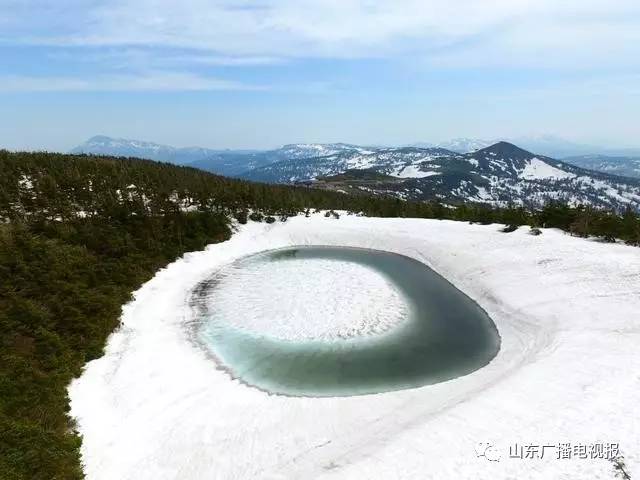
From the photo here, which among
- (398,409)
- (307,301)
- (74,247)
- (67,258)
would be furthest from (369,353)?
(74,247)

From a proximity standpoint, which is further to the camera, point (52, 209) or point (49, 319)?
point (52, 209)

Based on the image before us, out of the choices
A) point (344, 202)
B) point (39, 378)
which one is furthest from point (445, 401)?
point (344, 202)

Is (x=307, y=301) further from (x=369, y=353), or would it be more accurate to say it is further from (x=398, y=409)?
(x=398, y=409)

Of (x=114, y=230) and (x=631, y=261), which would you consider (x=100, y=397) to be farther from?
(x=631, y=261)

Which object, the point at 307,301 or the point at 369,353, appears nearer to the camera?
the point at 369,353

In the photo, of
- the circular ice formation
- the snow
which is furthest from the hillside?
the circular ice formation

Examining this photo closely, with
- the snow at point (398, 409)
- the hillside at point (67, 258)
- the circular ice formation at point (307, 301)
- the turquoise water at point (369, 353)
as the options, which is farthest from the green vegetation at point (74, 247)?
the circular ice formation at point (307, 301)
